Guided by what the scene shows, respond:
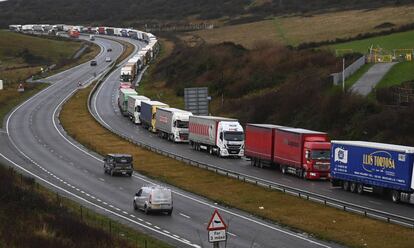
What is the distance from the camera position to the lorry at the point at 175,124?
82.3m

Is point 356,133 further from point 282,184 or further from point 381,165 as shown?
point 381,165

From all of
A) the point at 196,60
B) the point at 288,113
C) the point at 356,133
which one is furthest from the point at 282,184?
the point at 196,60

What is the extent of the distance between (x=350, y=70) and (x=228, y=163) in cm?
2769

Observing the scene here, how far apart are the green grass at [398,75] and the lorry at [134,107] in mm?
28143

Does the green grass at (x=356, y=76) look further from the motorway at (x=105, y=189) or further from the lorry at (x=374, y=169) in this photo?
the lorry at (x=374, y=169)

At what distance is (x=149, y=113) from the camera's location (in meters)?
91.6

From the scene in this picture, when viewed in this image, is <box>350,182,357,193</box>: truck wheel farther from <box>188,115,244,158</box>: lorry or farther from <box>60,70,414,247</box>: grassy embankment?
<box>188,115,244,158</box>: lorry

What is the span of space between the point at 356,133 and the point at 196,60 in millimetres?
68512

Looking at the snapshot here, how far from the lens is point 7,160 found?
6856cm

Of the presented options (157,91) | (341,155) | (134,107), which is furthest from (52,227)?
(157,91)

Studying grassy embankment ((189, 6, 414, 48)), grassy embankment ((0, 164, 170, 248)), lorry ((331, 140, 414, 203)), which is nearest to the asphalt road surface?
lorry ((331, 140, 414, 203))

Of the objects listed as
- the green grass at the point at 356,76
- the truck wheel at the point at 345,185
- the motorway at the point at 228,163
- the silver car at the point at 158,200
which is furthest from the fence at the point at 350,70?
the silver car at the point at 158,200

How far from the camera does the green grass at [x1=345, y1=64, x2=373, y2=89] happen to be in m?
85.4

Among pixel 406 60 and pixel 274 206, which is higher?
pixel 406 60
